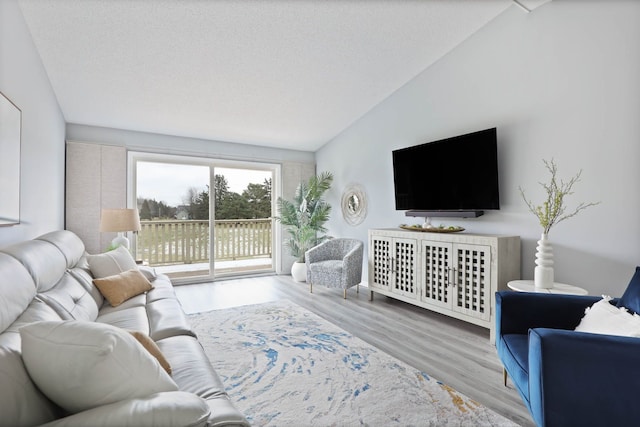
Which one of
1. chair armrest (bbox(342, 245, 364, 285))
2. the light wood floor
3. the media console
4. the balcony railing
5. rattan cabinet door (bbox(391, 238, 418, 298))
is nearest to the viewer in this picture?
the light wood floor

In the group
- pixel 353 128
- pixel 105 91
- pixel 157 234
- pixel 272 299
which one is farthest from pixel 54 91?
pixel 353 128

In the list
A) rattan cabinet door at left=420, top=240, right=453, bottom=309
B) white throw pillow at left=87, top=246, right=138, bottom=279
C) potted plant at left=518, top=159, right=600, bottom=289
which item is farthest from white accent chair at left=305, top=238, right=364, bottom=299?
white throw pillow at left=87, top=246, right=138, bottom=279

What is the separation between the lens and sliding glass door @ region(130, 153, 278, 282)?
4.80 meters

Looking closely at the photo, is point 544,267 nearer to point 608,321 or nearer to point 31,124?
point 608,321

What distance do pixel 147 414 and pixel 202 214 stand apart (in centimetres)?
464

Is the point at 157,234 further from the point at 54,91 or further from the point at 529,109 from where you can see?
the point at 529,109

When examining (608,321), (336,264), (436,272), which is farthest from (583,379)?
(336,264)

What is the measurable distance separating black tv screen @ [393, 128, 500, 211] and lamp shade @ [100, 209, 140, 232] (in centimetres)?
317

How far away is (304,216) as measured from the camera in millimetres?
5242

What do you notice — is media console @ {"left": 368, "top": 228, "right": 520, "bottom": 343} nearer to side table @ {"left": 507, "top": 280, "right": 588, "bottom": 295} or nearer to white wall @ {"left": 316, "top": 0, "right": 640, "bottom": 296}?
side table @ {"left": 507, "top": 280, "right": 588, "bottom": 295}

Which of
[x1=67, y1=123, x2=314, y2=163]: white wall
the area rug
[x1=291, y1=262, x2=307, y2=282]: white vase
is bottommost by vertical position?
the area rug

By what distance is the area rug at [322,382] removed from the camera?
5.61ft

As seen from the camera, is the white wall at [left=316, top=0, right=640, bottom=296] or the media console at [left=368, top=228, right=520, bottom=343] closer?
the white wall at [left=316, top=0, right=640, bottom=296]

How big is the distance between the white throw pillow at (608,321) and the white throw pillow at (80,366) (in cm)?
189
